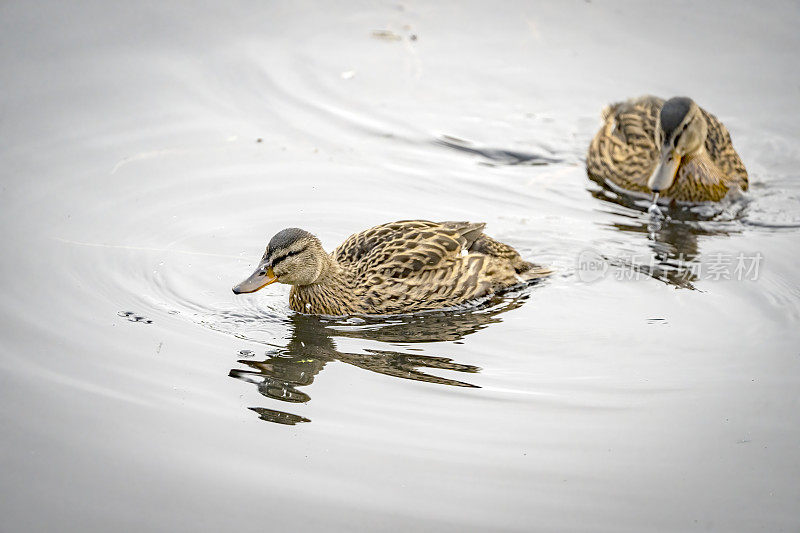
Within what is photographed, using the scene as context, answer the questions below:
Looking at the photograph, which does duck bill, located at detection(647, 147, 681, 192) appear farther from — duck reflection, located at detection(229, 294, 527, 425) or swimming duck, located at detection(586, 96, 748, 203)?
duck reflection, located at detection(229, 294, 527, 425)

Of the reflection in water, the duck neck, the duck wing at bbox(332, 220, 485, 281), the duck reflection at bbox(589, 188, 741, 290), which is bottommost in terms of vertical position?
the duck neck

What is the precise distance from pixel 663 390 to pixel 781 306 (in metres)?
1.83

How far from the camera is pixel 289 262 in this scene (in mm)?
7957

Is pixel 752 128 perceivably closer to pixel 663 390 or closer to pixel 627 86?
pixel 627 86

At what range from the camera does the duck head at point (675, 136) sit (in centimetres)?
1017

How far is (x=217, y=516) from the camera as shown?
561 cm

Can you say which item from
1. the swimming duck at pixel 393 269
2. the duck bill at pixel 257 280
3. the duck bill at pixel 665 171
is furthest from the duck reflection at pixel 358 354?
the duck bill at pixel 665 171

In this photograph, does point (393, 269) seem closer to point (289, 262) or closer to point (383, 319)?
point (383, 319)

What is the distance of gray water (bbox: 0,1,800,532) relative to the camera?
5945 mm

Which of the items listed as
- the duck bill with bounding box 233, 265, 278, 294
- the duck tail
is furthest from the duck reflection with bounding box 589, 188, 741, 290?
the duck bill with bounding box 233, 265, 278, 294

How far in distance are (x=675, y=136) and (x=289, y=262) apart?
178 inches

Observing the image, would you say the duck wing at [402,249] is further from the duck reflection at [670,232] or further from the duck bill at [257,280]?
the duck reflection at [670,232]

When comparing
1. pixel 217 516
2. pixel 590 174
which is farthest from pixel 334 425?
pixel 590 174

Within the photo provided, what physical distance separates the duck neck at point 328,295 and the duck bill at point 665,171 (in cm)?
374
